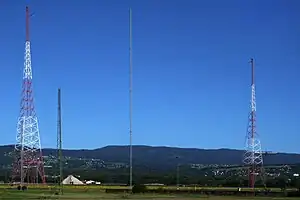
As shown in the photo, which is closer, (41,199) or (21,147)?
(41,199)

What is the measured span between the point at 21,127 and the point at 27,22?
1701 cm

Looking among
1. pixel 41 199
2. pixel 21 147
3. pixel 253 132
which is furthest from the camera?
pixel 253 132

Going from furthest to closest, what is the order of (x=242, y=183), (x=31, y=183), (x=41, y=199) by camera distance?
(x=242, y=183)
(x=31, y=183)
(x=41, y=199)

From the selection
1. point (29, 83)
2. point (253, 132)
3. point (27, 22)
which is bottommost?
point (253, 132)

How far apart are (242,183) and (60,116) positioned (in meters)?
A: 97.1

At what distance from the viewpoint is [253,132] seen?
113438mm

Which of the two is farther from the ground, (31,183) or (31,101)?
(31,101)

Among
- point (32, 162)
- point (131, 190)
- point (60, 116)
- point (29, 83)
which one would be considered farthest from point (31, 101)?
point (60, 116)

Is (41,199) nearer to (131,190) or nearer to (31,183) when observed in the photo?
(131,190)

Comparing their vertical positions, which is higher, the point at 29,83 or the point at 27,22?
the point at 27,22

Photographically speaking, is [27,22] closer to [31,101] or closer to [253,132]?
[31,101]

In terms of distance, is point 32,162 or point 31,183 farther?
point 31,183

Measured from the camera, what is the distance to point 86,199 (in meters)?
69.1

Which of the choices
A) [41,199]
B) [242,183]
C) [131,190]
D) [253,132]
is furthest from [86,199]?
[242,183]
